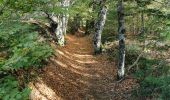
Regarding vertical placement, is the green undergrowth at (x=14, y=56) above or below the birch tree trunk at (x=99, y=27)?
above

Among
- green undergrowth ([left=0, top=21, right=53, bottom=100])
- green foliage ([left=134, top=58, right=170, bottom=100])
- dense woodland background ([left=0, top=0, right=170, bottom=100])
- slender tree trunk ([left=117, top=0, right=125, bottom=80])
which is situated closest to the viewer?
green undergrowth ([left=0, top=21, right=53, bottom=100])

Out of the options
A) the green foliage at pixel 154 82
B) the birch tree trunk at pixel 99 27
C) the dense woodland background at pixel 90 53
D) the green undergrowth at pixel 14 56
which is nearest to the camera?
the green undergrowth at pixel 14 56

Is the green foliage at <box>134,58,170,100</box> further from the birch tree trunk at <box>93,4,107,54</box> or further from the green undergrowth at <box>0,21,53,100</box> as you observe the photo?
the birch tree trunk at <box>93,4,107,54</box>

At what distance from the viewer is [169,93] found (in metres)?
9.38

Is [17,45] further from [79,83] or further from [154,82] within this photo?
[79,83]

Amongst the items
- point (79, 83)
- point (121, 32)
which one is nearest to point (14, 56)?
point (79, 83)

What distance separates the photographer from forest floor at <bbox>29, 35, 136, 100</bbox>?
12.1 meters

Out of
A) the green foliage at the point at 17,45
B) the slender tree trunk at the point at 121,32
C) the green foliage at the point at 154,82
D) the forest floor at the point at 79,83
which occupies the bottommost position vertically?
the forest floor at the point at 79,83

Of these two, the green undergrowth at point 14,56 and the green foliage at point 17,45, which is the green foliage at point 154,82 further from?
the green foliage at point 17,45

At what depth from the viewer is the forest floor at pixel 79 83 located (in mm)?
12078

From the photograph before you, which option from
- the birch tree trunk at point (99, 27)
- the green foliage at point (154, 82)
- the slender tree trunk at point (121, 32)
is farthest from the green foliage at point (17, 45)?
the birch tree trunk at point (99, 27)

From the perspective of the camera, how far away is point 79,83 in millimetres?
14938

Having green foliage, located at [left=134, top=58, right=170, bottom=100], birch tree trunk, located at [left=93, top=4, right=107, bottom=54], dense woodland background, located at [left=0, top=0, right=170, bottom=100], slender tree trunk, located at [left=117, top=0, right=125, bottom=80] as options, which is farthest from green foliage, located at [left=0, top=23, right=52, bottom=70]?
birch tree trunk, located at [left=93, top=4, right=107, bottom=54]

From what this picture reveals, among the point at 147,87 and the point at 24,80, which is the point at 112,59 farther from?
the point at 24,80
